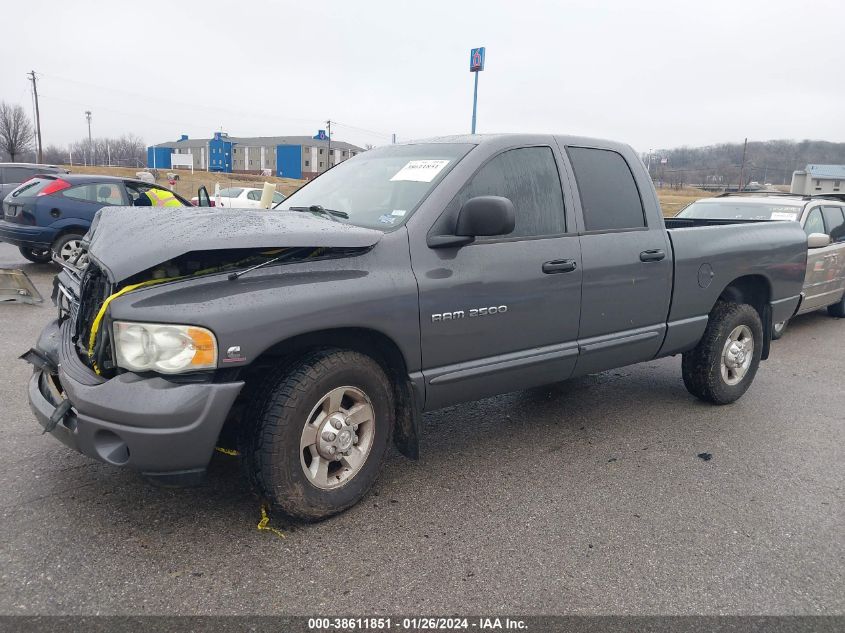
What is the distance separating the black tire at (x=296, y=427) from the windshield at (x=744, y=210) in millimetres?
6478

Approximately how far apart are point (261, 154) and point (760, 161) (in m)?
73.8

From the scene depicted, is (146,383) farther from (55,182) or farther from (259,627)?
(55,182)

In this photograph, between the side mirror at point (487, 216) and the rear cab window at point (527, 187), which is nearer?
the side mirror at point (487, 216)

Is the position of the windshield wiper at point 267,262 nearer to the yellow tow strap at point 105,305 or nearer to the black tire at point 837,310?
the yellow tow strap at point 105,305

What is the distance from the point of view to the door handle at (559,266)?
361cm

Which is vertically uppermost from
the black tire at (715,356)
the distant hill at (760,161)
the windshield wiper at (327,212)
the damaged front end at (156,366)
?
the distant hill at (760,161)

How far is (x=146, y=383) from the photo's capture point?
8.34ft

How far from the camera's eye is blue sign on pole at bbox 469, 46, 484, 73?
15.5m

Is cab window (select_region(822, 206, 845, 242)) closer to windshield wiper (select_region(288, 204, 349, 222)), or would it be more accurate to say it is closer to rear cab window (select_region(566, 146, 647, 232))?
rear cab window (select_region(566, 146, 647, 232))

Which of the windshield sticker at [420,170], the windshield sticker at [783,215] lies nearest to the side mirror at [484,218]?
the windshield sticker at [420,170]

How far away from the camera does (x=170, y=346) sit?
99.4 inches

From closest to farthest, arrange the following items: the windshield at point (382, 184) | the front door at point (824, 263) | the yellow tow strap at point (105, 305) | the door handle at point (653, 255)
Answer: the yellow tow strap at point (105, 305), the windshield at point (382, 184), the door handle at point (653, 255), the front door at point (824, 263)

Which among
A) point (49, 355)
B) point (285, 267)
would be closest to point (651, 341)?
point (285, 267)

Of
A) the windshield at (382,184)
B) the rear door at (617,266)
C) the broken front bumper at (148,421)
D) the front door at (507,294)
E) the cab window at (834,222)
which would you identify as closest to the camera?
the broken front bumper at (148,421)
